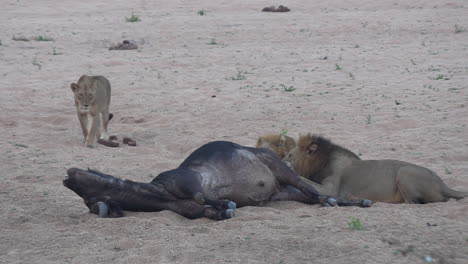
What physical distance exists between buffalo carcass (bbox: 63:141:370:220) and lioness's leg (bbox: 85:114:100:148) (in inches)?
138

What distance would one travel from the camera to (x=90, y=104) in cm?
1016

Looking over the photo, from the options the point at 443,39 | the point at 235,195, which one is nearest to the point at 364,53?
the point at 443,39

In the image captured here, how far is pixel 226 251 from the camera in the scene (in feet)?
15.6

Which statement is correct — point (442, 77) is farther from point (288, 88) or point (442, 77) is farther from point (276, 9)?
point (276, 9)

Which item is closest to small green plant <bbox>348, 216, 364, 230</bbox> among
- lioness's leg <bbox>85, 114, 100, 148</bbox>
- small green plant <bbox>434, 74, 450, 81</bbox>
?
lioness's leg <bbox>85, 114, 100, 148</bbox>

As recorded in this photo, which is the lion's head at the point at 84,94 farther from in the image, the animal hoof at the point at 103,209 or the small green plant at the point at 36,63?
the animal hoof at the point at 103,209

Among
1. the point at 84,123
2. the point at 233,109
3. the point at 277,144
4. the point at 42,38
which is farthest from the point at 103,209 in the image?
the point at 42,38

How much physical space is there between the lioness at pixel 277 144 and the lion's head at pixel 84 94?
10.7 ft

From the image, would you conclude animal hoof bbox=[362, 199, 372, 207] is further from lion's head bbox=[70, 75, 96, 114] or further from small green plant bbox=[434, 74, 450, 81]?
small green plant bbox=[434, 74, 450, 81]

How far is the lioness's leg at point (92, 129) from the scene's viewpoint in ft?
31.8

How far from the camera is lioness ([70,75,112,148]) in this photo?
33.0ft

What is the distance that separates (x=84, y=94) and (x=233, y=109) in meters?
2.24

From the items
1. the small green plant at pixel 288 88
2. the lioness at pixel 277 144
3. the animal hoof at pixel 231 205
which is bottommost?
the small green plant at pixel 288 88

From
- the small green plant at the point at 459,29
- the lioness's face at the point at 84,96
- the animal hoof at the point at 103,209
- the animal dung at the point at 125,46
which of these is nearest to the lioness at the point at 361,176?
the animal hoof at the point at 103,209
